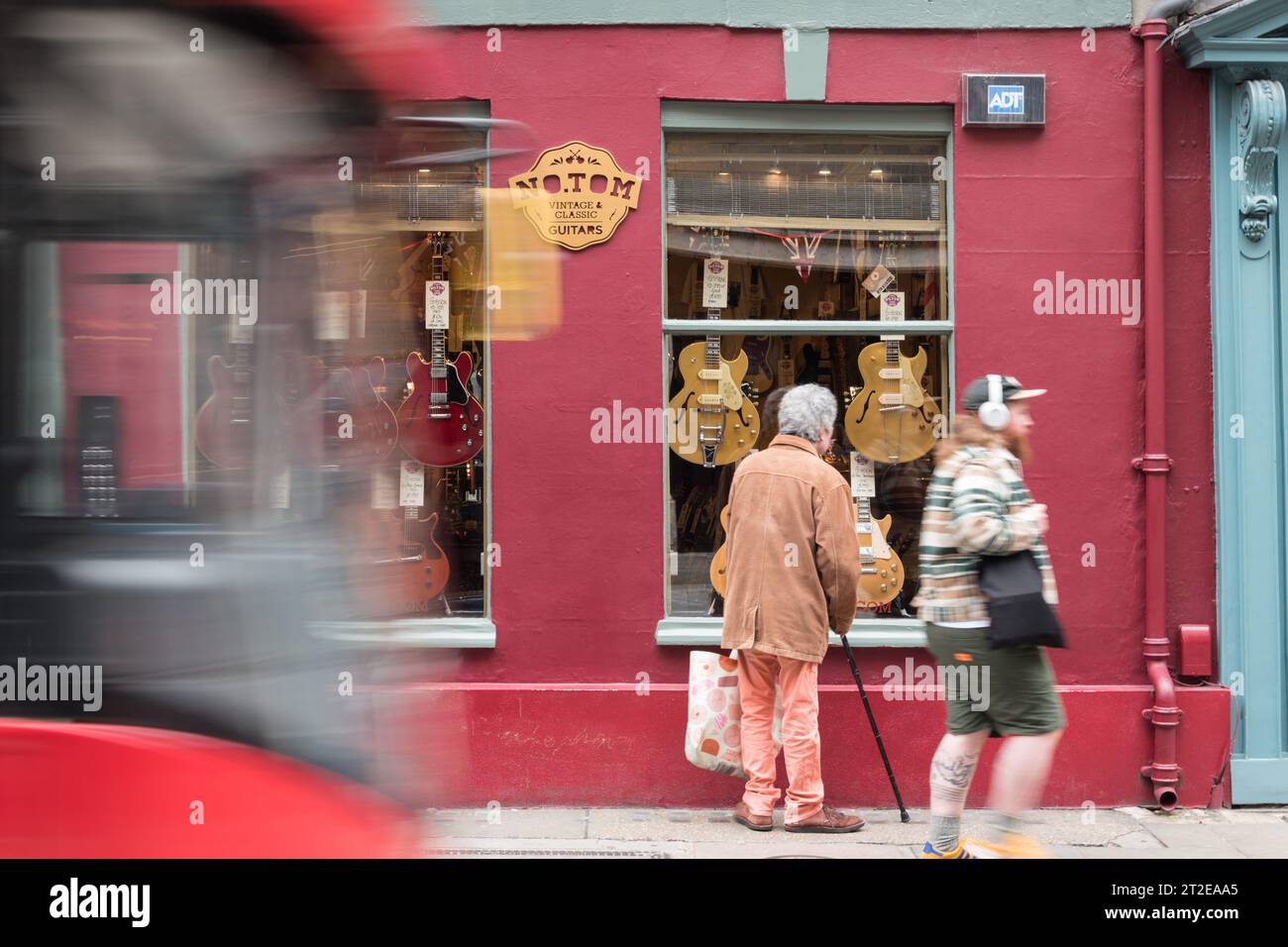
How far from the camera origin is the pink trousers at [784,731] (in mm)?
6348

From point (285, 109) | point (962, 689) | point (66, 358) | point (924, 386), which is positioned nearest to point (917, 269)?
point (924, 386)

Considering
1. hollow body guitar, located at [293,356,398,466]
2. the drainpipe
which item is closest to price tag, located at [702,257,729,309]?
the drainpipe

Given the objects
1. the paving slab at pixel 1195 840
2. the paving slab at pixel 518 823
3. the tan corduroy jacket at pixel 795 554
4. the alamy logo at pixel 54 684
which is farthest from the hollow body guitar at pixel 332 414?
the paving slab at pixel 1195 840

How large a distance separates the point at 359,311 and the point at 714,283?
166 inches

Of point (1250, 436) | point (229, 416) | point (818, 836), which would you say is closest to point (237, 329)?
point (229, 416)

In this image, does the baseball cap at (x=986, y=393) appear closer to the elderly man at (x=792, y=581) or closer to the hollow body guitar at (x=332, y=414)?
the elderly man at (x=792, y=581)

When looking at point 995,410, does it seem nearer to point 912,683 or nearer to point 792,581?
point 792,581

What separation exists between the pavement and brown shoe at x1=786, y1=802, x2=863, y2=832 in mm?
44

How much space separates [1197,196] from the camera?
7.36 meters

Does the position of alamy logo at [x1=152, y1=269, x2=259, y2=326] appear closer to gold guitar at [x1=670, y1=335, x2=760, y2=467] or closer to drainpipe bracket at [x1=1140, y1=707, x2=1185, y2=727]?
gold guitar at [x1=670, y1=335, x2=760, y2=467]

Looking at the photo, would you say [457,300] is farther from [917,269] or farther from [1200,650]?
[1200,650]

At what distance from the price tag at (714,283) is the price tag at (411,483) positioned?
6.42 feet

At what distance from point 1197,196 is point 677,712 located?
166 inches

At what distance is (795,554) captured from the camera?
246 inches
